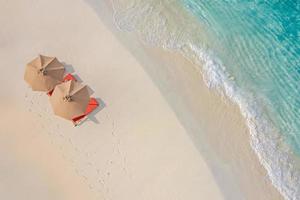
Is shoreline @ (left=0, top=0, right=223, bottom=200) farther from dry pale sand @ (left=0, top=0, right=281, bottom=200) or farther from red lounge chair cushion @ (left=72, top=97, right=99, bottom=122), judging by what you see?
red lounge chair cushion @ (left=72, top=97, right=99, bottom=122)

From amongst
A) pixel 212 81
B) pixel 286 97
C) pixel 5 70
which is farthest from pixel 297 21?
pixel 5 70

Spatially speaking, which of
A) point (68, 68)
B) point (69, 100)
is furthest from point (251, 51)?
point (69, 100)

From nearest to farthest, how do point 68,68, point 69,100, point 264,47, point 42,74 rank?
point 69,100
point 42,74
point 68,68
point 264,47

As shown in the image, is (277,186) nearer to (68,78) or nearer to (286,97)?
(286,97)

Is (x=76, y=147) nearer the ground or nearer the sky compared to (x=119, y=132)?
nearer the sky

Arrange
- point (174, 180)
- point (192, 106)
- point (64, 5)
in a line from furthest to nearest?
1. point (64, 5)
2. point (192, 106)
3. point (174, 180)

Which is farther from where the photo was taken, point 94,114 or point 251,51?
point 251,51

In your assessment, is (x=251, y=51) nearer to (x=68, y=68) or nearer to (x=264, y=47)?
(x=264, y=47)
